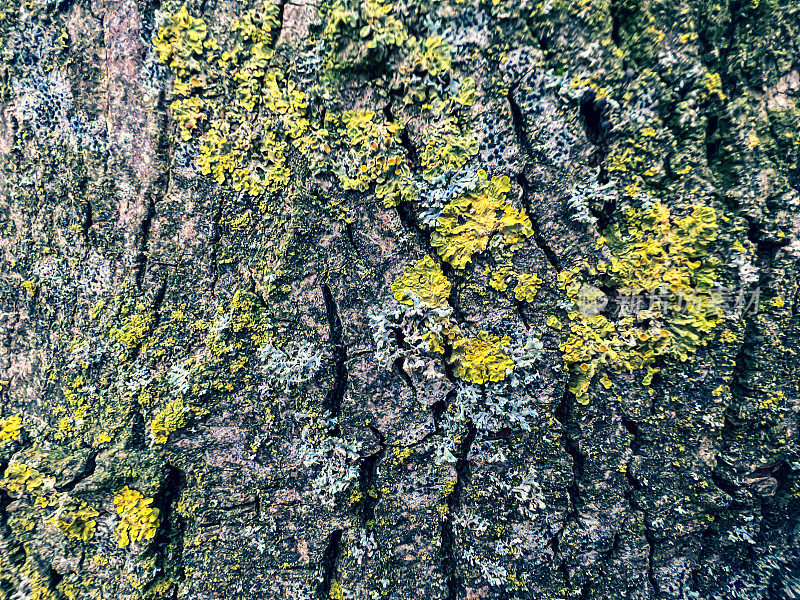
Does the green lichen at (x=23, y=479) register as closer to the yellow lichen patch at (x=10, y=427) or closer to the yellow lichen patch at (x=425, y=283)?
the yellow lichen patch at (x=10, y=427)

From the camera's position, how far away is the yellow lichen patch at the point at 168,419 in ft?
4.46

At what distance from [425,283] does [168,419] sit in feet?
3.56

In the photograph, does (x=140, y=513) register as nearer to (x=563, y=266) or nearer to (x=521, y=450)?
(x=521, y=450)

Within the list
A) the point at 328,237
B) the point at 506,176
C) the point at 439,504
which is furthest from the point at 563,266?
the point at 439,504

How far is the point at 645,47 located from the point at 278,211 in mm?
1336

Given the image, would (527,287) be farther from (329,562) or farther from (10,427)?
(10,427)

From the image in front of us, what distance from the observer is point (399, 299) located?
52.2 inches

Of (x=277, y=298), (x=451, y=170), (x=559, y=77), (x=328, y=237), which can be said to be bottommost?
(x=277, y=298)

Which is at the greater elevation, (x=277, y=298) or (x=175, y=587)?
(x=277, y=298)

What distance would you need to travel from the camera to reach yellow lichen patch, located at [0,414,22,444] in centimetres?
145

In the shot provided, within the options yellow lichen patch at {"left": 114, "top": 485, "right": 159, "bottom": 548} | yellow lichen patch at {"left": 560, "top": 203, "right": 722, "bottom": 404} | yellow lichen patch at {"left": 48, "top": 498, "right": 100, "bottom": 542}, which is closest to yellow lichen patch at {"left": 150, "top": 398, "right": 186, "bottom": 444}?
yellow lichen patch at {"left": 114, "top": 485, "right": 159, "bottom": 548}

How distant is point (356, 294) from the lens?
52.7 inches

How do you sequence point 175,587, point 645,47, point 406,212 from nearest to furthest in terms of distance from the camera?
point 645,47 → point 406,212 → point 175,587

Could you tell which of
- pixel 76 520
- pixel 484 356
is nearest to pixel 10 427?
pixel 76 520
